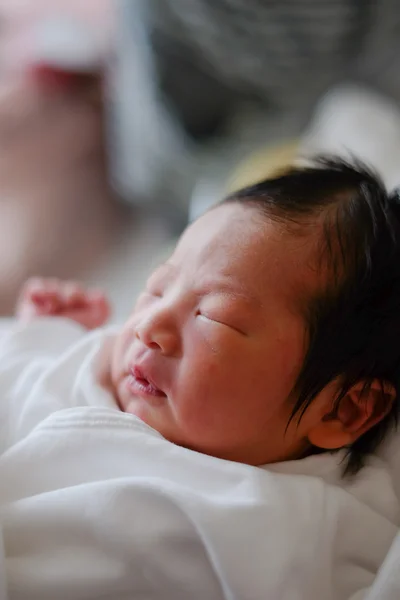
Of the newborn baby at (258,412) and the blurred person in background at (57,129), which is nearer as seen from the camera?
the newborn baby at (258,412)

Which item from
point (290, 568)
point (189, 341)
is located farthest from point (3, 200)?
point (290, 568)

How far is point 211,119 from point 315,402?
0.98 metres

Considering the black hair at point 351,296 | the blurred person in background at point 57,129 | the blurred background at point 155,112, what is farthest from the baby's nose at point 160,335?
the blurred person in background at point 57,129

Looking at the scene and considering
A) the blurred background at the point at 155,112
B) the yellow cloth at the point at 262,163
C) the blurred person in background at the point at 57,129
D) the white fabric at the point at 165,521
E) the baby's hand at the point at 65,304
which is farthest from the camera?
the blurred person in background at the point at 57,129

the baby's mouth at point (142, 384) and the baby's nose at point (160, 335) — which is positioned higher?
the baby's nose at point (160, 335)

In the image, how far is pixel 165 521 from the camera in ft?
2.06

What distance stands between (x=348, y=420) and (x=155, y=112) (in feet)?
3.25

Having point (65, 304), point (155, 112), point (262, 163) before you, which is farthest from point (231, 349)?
point (155, 112)

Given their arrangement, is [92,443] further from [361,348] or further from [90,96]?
[90,96]

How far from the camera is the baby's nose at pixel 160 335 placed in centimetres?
68

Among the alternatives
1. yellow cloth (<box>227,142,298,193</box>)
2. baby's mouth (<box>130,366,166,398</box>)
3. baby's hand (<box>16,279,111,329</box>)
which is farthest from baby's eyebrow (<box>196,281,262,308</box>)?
yellow cloth (<box>227,142,298,193</box>)

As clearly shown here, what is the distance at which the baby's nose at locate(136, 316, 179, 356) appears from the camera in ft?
2.22

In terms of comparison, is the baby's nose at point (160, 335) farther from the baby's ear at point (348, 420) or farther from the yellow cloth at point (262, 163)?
the yellow cloth at point (262, 163)

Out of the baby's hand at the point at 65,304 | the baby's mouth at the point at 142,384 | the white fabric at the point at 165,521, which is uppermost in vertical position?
the baby's mouth at the point at 142,384
